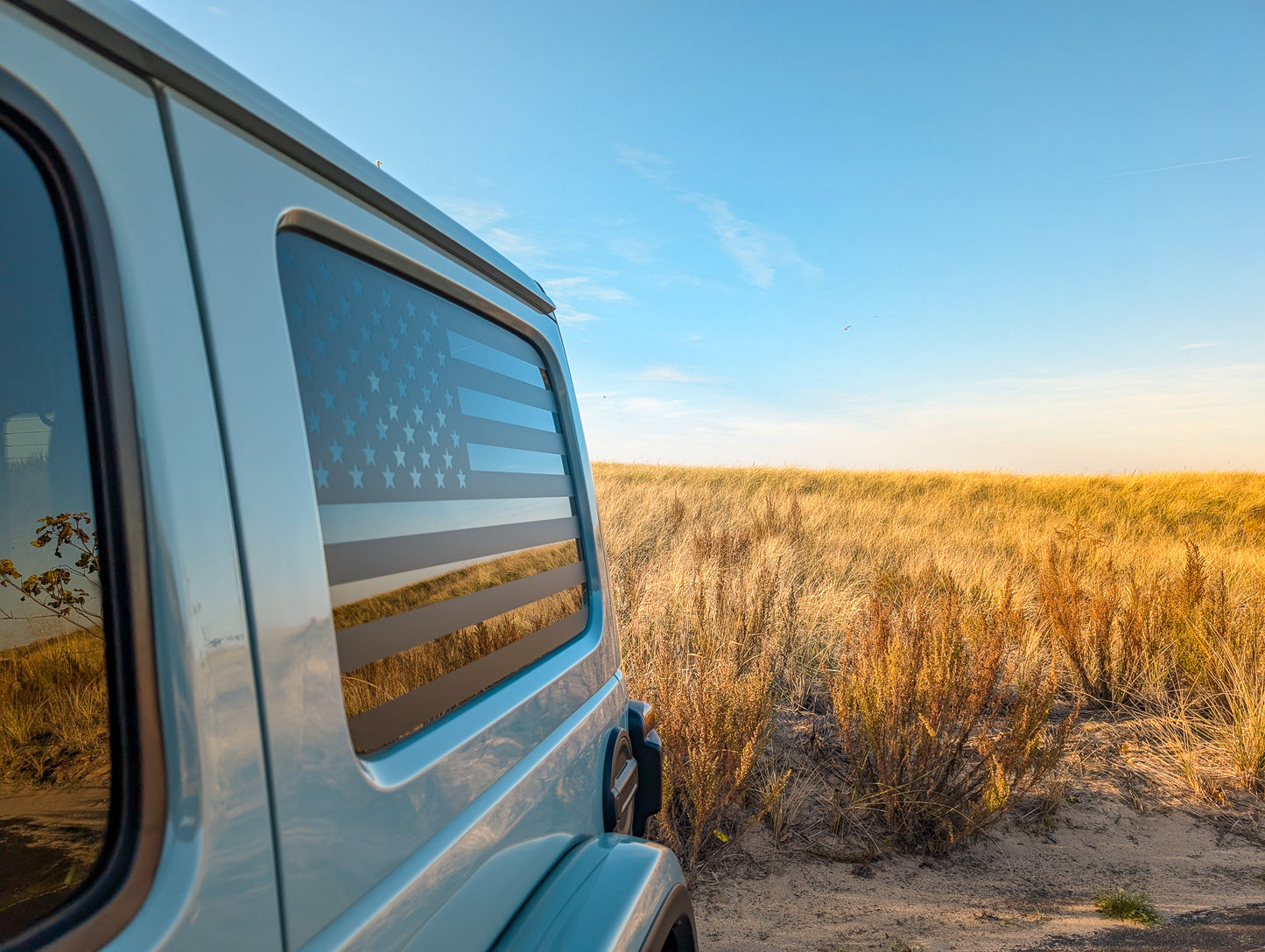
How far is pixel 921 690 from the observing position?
137 inches

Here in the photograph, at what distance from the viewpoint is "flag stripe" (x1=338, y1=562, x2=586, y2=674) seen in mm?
774

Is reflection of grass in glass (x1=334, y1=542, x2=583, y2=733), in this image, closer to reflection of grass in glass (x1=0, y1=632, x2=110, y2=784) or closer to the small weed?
reflection of grass in glass (x1=0, y1=632, x2=110, y2=784)

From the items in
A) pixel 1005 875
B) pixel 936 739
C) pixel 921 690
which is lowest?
pixel 1005 875

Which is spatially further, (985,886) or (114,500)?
(985,886)

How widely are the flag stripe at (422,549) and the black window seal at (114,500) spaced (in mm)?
196

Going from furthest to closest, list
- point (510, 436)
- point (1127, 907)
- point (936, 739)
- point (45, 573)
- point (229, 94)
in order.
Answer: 1. point (936, 739)
2. point (1127, 907)
3. point (510, 436)
4. point (229, 94)
5. point (45, 573)

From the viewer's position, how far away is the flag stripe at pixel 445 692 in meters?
0.77

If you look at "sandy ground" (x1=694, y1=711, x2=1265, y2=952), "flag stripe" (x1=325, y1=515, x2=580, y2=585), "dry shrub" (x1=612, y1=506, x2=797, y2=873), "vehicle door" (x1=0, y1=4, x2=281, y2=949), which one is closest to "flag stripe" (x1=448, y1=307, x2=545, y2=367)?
"flag stripe" (x1=325, y1=515, x2=580, y2=585)

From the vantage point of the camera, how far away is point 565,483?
1.61 m

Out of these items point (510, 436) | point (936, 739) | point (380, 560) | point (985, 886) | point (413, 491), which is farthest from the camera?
point (936, 739)

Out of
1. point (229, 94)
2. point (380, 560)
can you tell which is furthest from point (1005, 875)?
point (229, 94)

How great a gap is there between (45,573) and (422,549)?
45cm

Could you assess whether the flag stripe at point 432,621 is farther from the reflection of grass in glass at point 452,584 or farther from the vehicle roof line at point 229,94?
the vehicle roof line at point 229,94

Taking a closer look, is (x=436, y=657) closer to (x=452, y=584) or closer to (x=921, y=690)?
(x=452, y=584)
